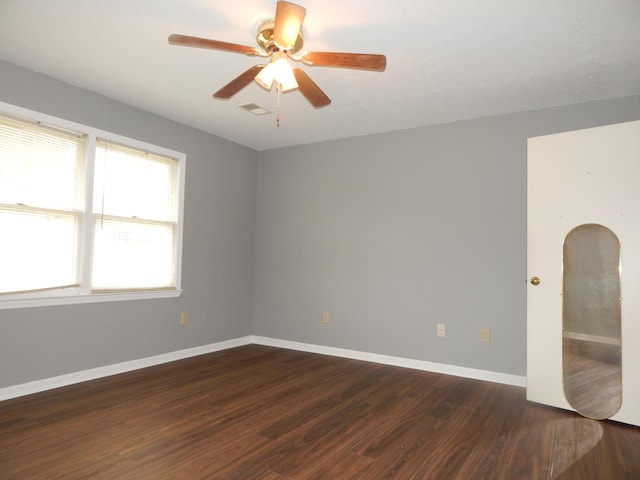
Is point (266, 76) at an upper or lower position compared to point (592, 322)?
upper

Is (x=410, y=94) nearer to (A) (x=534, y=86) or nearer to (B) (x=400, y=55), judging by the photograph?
(B) (x=400, y=55)

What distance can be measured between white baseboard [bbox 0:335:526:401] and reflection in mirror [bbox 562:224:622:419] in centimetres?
62

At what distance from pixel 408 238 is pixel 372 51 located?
1.90 metres

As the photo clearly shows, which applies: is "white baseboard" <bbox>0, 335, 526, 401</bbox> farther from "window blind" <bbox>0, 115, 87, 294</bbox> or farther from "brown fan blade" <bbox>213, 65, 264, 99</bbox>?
"brown fan blade" <bbox>213, 65, 264, 99</bbox>

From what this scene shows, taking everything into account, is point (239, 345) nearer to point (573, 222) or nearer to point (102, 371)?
point (102, 371)

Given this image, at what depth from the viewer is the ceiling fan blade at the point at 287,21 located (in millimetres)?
1715

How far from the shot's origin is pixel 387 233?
4.04 meters

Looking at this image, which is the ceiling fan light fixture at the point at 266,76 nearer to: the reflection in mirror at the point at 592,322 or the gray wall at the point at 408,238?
the gray wall at the point at 408,238

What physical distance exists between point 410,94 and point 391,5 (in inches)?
44.9

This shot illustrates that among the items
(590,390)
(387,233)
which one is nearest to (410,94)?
(387,233)

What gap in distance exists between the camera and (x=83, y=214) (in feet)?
10.5

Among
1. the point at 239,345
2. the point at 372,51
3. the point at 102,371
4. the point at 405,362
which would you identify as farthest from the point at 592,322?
the point at 102,371

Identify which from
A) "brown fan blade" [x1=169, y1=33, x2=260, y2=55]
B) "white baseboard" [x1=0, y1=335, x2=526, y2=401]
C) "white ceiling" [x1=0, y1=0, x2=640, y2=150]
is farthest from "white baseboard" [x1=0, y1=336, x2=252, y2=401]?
"brown fan blade" [x1=169, y1=33, x2=260, y2=55]

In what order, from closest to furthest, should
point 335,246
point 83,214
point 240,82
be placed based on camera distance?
point 240,82, point 83,214, point 335,246
